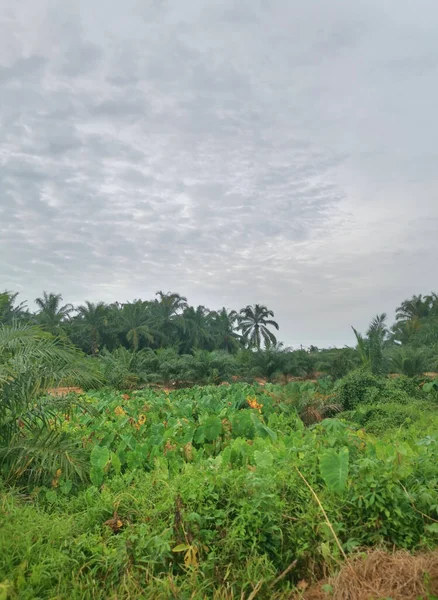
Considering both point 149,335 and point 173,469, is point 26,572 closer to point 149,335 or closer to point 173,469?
point 173,469

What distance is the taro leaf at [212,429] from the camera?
6.30m

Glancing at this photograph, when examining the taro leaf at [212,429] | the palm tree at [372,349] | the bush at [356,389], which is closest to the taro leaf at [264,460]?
the taro leaf at [212,429]

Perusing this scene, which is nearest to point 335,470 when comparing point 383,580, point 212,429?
point 383,580

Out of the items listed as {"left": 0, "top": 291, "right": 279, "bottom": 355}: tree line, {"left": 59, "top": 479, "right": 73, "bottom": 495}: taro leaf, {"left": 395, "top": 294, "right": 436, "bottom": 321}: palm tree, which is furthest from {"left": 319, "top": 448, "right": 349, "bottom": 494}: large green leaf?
{"left": 395, "top": 294, "right": 436, "bottom": 321}: palm tree

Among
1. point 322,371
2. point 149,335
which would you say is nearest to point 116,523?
point 322,371

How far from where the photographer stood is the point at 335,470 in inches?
148

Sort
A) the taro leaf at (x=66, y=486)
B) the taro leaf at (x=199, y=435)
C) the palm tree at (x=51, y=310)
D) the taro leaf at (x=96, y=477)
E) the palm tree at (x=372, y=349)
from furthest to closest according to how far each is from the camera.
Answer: the palm tree at (x=51, y=310) < the palm tree at (x=372, y=349) < the taro leaf at (x=199, y=435) < the taro leaf at (x=96, y=477) < the taro leaf at (x=66, y=486)

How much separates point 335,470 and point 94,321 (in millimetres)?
32407

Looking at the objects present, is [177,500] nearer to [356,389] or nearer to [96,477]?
[96,477]

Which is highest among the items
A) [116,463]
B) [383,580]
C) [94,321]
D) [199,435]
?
[94,321]

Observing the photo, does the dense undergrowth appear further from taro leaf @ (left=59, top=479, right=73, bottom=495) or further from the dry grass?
the dry grass

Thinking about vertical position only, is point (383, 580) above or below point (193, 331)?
below

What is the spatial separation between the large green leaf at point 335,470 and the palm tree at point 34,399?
7.83 feet

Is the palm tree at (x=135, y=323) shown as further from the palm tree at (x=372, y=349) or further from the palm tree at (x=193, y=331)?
the palm tree at (x=372, y=349)
